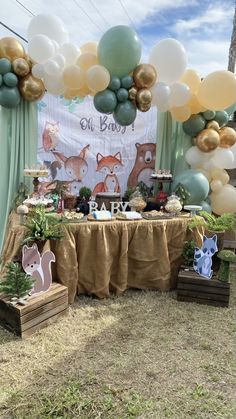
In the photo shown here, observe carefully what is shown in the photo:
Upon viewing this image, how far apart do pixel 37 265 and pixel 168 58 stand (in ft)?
7.47

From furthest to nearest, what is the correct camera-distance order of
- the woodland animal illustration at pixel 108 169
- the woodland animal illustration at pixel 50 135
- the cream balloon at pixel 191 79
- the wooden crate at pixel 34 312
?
1. the woodland animal illustration at pixel 108 169
2. the woodland animal illustration at pixel 50 135
3. the cream balloon at pixel 191 79
4. the wooden crate at pixel 34 312

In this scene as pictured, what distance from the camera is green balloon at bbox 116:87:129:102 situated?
2895mm

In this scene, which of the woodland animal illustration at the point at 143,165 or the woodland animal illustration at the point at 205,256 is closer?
the woodland animal illustration at the point at 205,256

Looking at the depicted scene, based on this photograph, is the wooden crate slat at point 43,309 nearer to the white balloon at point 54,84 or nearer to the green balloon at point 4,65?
the white balloon at point 54,84

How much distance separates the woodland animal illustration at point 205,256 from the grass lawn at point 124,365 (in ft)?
1.04

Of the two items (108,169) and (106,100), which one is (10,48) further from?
(108,169)

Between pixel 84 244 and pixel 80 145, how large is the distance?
159 centimetres

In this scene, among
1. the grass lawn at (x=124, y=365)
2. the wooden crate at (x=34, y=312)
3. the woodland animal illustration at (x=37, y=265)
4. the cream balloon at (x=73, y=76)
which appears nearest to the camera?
the grass lawn at (x=124, y=365)

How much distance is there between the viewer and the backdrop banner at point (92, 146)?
12.1ft

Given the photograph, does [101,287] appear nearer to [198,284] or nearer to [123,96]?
[198,284]

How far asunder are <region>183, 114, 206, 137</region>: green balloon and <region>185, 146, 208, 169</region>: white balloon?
19 centimetres

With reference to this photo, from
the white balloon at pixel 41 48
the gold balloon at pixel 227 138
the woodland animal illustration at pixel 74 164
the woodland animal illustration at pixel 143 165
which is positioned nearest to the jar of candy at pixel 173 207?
the woodland animal illustration at pixel 143 165

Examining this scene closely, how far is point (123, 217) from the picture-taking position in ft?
9.60

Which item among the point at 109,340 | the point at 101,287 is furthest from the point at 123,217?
the point at 109,340
